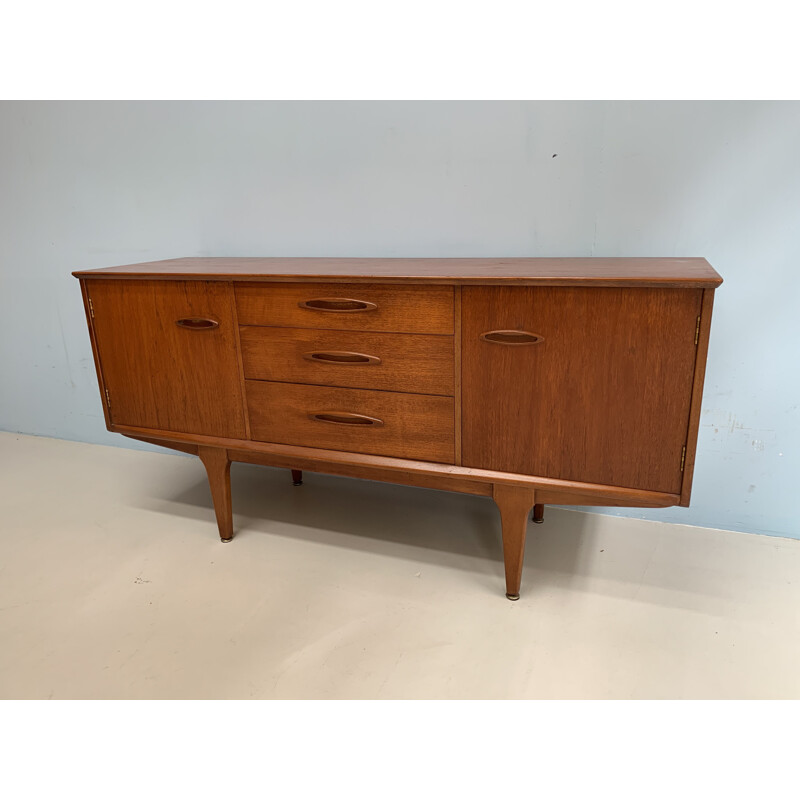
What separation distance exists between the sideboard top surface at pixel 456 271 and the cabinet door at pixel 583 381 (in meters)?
0.03

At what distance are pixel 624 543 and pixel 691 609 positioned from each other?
327mm

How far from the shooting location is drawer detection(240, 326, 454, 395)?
1.63 m

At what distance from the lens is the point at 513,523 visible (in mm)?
1703

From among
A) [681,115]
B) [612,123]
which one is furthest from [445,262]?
[681,115]

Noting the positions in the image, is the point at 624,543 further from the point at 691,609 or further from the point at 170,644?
the point at 170,644

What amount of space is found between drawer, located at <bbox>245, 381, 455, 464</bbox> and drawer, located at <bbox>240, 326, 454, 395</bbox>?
30 mm

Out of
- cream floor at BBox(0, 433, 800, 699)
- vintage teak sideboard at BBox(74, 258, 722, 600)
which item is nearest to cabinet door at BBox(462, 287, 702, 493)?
vintage teak sideboard at BBox(74, 258, 722, 600)

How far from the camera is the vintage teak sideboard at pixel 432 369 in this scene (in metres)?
Answer: 1.47

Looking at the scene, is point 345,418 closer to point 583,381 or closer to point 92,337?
point 583,381

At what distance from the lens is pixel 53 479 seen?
259cm

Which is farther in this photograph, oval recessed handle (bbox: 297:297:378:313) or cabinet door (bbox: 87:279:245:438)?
cabinet door (bbox: 87:279:245:438)

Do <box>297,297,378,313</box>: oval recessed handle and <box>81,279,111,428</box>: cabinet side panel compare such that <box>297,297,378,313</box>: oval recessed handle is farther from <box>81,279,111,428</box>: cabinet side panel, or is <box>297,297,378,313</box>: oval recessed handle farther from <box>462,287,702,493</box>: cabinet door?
<box>81,279,111,428</box>: cabinet side panel

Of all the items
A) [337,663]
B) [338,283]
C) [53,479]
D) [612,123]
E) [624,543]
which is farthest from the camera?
[53,479]

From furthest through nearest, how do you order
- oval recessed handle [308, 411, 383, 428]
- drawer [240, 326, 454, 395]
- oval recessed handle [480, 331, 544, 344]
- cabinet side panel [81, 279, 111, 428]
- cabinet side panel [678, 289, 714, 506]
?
cabinet side panel [81, 279, 111, 428] < oval recessed handle [308, 411, 383, 428] < drawer [240, 326, 454, 395] < oval recessed handle [480, 331, 544, 344] < cabinet side panel [678, 289, 714, 506]
